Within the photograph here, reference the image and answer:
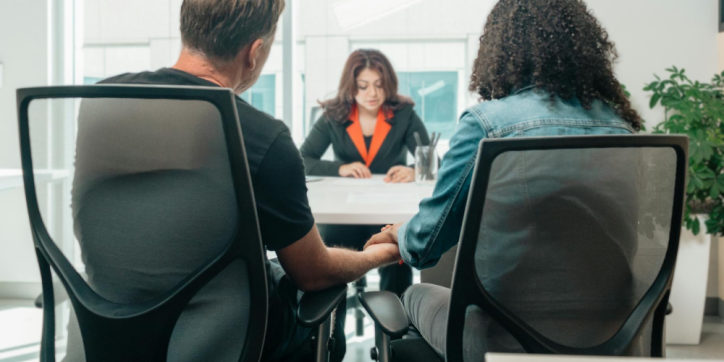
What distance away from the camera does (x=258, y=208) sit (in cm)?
95

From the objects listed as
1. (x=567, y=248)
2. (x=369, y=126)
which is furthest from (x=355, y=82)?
(x=567, y=248)

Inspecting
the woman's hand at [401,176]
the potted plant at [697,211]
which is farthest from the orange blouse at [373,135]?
the potted plant at [697,211]

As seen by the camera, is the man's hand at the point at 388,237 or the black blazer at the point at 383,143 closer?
the man's hand at the point at 388,237

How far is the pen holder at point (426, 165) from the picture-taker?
2086mm

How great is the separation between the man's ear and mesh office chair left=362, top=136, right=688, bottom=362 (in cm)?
54

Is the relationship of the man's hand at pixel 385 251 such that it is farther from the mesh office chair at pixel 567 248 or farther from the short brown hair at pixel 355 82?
the short brown hair at pixel 355 82

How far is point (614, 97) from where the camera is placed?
1.08 m

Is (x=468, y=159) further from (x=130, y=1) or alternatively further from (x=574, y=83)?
(x=130, y=1)

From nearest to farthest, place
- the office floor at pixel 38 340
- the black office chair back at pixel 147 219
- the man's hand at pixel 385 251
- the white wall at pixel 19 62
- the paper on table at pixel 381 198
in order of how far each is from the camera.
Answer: the black office chair back at pixel 147 219
the man's hand at pixel 385 251
the paper on table at pixel 381 198
the office floor at pixel 38 340
the white wall at pixel 19 62

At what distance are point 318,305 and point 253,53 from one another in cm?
51

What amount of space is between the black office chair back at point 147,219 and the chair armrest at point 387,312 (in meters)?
0.20

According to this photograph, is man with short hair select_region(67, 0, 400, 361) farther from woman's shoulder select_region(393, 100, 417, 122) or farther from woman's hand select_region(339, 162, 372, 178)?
woman's shoulder select_region(393, 100, 417, 122)

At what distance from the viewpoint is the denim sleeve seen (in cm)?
98

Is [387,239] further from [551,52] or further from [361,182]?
[361,182]
